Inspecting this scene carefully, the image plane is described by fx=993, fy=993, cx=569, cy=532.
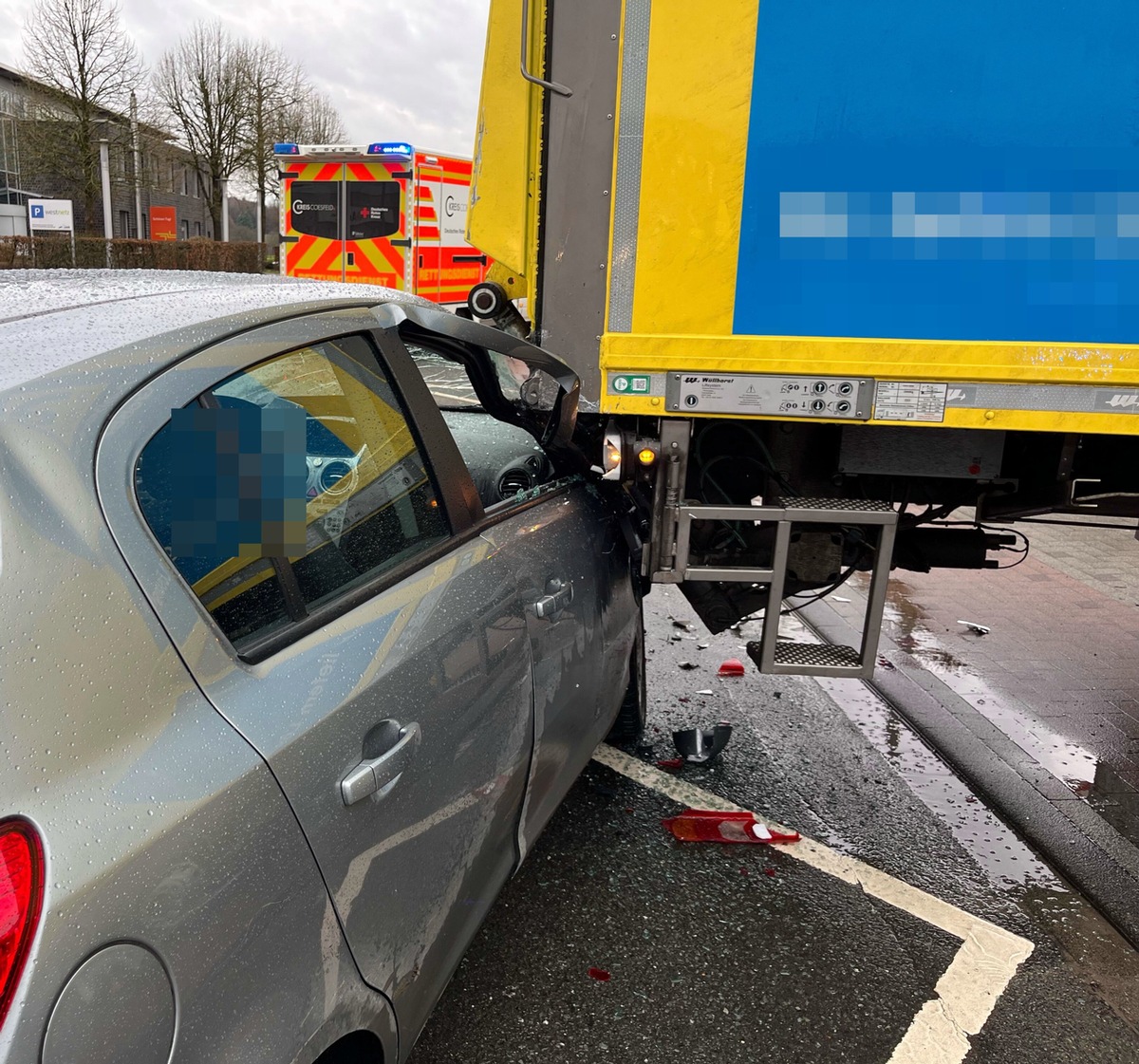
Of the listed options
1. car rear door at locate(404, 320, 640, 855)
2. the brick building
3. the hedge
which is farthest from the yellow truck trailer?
the brick building

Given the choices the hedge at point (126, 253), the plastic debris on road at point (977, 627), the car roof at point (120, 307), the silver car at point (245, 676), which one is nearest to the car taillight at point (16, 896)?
the silver car at point (245, 676)

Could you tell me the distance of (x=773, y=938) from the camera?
9.77 feet

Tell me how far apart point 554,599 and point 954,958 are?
5.34ft

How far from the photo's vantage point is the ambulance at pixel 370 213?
14336 mm

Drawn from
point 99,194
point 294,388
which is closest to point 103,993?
point 294,388

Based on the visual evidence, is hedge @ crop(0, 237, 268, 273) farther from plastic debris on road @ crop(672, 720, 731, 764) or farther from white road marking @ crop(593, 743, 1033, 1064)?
white road marking @ crop(593, 743, 1033, 1064)

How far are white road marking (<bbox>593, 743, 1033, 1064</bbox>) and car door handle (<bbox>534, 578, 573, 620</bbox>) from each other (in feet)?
4.57

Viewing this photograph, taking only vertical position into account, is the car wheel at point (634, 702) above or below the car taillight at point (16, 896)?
below

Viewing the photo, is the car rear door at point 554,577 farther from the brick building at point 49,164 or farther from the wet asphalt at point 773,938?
the brick building at point 49,164

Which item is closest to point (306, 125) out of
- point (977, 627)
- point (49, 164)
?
point (49, 164)

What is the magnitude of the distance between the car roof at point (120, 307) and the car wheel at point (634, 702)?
1786 mm

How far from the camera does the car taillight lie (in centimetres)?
107

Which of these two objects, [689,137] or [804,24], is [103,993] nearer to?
[689,137]

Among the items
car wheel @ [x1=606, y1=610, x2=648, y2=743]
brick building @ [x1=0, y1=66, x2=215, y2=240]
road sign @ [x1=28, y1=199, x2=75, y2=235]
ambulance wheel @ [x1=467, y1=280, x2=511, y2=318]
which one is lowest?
car wheel @ [x1=606, y1=610, x2=648, y2=743]
